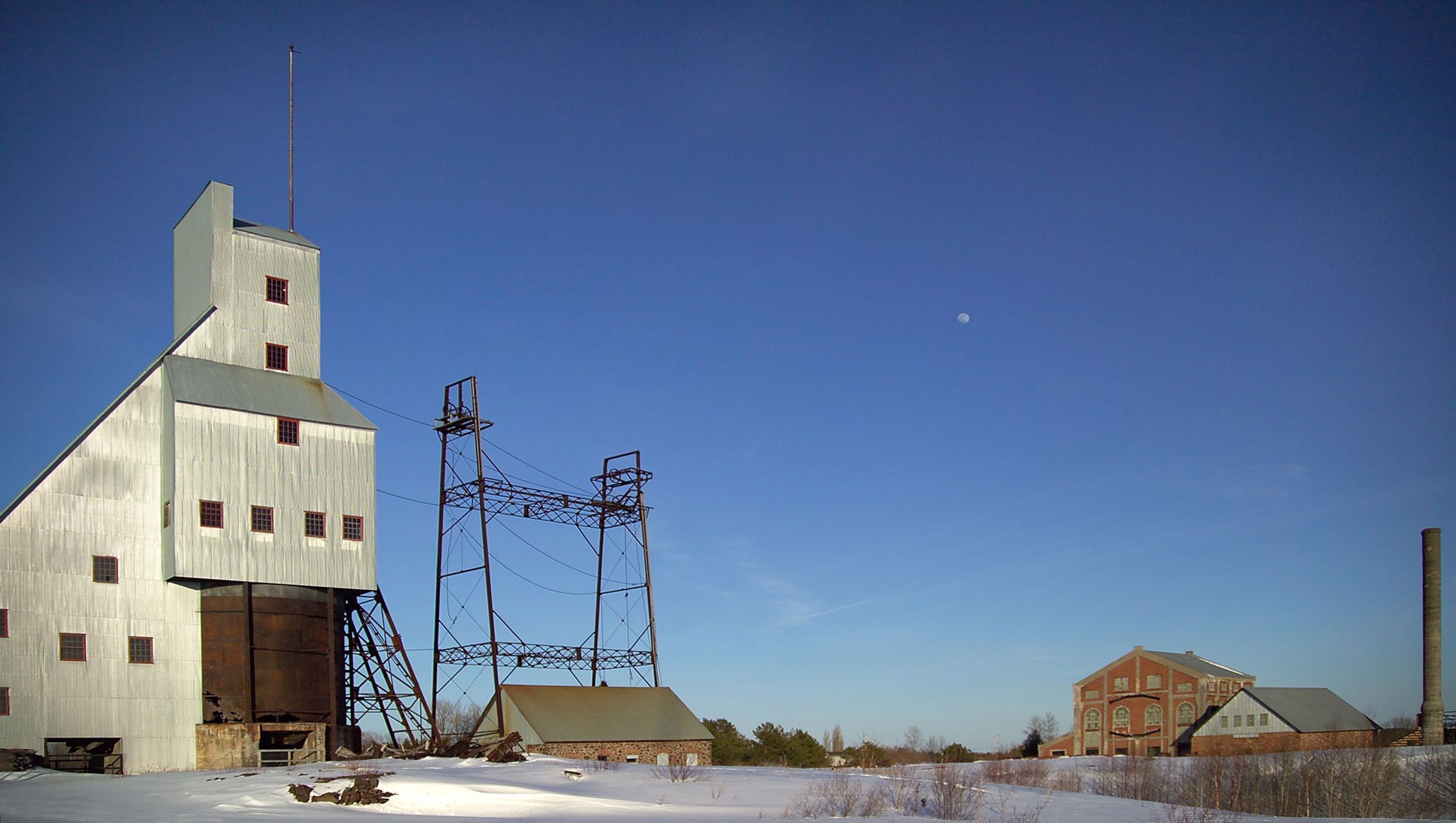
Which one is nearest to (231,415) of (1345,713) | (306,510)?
(306,510)

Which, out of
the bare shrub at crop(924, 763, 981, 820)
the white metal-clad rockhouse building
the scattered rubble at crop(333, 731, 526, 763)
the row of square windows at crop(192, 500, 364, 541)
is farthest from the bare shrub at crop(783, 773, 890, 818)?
the row of square windows at crop(192, 500, 364, 541)

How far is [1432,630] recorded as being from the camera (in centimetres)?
6844

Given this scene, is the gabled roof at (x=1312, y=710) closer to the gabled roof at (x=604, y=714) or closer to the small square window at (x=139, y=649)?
the gabled roof at (x=604, y=714)

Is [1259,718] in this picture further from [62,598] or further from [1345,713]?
[62,598]

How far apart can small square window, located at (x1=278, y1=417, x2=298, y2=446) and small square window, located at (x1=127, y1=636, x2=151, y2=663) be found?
6.89m

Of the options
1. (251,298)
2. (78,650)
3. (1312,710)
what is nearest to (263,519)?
(78,650)

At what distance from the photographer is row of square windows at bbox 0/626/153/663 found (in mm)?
31297

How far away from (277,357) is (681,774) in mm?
20408

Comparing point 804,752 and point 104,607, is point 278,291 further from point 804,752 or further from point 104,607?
point 804,752

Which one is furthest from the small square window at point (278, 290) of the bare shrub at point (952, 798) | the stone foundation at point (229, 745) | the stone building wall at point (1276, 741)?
the stone building wall at point (1276, 741)

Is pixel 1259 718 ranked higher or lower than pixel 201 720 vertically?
lower

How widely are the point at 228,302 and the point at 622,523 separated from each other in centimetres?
2015

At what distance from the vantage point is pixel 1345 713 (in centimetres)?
8056

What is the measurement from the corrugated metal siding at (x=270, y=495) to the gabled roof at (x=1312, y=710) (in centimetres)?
5995
